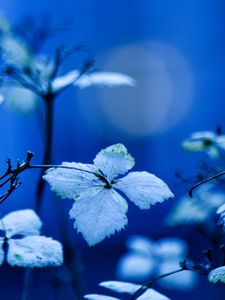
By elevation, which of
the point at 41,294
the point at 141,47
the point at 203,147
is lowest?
the point at 203,147

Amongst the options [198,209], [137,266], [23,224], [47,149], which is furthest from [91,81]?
[137,266]

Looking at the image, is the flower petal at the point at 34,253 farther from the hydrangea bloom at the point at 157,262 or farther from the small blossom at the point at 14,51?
the hydrangea bloom at the point at 157,262

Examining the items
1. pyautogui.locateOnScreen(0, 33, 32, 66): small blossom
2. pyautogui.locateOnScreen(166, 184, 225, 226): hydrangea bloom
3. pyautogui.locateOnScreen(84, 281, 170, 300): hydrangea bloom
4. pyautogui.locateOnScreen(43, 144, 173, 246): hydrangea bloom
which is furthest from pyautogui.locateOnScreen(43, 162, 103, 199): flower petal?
pyautogui.locateOnScreen(166, 184, 225, 226): hydrangea bloom

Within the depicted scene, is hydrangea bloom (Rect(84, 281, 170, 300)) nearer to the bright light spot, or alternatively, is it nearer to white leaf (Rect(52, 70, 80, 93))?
white leaf (Rect(52, 70, 80, 93))

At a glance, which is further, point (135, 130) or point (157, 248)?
point (135, 130)

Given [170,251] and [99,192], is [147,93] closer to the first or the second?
[170,251]

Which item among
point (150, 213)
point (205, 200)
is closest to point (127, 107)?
point (150, 213)

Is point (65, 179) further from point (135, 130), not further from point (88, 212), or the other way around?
point (135, 130)
